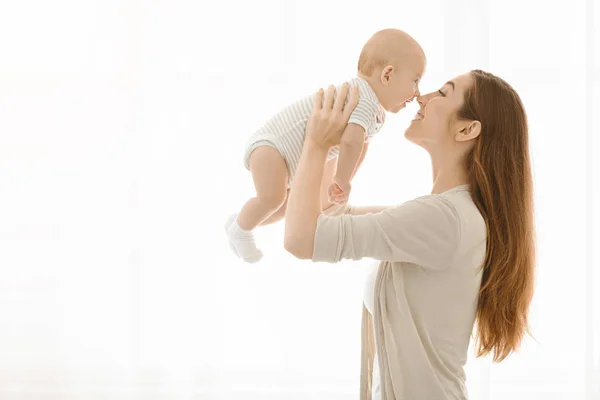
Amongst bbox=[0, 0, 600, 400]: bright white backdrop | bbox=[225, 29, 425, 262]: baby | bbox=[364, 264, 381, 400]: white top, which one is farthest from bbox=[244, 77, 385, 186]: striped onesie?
bbox=[0, 0, 600, 400]: bright white backdrop

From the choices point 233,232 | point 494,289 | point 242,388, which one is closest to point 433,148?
point 494,289

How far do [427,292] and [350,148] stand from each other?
35 cm

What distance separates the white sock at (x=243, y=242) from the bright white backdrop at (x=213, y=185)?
120 centimetres

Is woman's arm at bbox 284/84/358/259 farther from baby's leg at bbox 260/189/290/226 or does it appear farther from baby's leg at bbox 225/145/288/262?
baby's leg at bbox 260/189/290/226

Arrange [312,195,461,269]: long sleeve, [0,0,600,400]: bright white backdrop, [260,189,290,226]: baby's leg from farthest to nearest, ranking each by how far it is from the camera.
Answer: [0,0,600,400]: bright white backdrop → [260,189,290,226]: baby's leg → [312,195,461,269]: long sleeve

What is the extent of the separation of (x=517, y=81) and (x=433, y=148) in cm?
140

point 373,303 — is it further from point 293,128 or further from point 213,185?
point 213,185

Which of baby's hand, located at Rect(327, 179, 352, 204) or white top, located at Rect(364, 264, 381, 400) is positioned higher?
baby's hand, located at Rect(327, 179, 352, 204)

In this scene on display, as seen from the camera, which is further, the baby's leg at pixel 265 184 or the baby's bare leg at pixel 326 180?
the baby's bare leg at pixel 326 180

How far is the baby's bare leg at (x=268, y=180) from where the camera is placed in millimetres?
1333

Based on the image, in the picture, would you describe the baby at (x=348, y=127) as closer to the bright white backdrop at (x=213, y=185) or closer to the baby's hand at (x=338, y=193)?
the baby's hand at (x=338, y=193)

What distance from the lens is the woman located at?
50.6 inches

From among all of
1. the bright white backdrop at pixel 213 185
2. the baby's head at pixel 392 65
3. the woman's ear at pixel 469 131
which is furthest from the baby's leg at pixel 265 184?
the bright white backdrop at pixel 213 185

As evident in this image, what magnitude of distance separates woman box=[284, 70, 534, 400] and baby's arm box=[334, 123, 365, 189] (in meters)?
0.02
